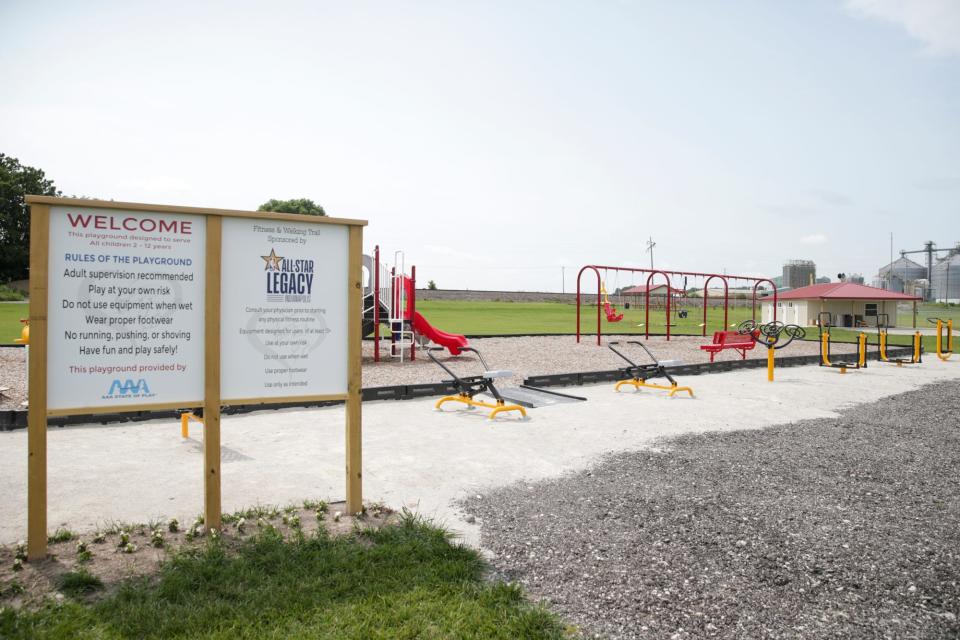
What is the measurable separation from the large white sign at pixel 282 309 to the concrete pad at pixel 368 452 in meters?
1.02

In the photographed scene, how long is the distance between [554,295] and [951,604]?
206ft

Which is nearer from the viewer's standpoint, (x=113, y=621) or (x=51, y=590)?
(x=113, y=621)

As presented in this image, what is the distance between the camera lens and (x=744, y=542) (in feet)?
12.5

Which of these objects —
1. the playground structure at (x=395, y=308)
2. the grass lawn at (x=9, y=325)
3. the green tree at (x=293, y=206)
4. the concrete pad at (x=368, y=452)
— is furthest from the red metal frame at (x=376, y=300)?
the green tree at (x=293, y=206)

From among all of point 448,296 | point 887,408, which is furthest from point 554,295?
point 887,408

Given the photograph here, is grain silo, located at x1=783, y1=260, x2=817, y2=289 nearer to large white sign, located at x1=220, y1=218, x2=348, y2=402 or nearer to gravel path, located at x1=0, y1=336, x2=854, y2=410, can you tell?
gravel path, located at x1=0, y1=336, x2=854, y2=410

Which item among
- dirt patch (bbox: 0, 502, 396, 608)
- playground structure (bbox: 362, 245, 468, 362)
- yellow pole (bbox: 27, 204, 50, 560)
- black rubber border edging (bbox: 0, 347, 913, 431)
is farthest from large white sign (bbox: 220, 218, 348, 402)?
playground structure (bbox: 362, 245, 468, 362)

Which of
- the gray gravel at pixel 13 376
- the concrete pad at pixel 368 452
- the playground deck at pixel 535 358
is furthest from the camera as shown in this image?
the playground deck at pixel 535 358

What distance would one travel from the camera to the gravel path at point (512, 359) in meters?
11.5

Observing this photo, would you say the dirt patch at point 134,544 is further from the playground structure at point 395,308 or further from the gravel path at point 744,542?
the playground structure at point 395,308

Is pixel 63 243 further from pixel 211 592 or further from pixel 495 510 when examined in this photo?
pixel 495 510

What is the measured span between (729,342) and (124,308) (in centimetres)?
1351

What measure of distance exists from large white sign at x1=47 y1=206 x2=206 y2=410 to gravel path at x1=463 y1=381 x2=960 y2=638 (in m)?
2.31

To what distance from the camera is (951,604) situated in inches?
120
